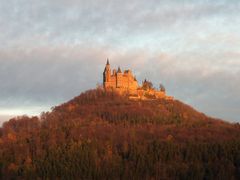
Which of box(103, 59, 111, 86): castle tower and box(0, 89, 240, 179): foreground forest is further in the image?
box(103, 59, 111, 86): castle tower

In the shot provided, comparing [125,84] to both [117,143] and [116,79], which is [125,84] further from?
[117,143]

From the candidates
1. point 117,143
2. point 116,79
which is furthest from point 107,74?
point 117,143

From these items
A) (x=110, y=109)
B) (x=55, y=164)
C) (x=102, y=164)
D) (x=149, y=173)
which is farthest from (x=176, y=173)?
(x=110, y=109)

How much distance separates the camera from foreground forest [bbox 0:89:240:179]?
117 metres

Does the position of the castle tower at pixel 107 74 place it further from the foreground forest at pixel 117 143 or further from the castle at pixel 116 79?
the foreground forest at pixel 117 143

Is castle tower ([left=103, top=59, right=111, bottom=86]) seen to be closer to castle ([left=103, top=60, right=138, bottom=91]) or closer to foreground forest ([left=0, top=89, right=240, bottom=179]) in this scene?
castle ([left=103, top=60, right=138, bottom=91])

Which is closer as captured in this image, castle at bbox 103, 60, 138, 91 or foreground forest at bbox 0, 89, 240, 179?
foreground forest at bbox 0, 89, 240, 179

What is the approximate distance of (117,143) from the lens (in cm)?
13962

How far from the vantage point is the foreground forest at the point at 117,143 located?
384 feet

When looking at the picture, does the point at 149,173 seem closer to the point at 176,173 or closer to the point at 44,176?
the point at 176,173

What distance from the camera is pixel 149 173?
11506cm

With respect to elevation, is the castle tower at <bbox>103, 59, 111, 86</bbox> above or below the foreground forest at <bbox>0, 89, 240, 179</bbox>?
above

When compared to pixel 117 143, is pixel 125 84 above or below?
above

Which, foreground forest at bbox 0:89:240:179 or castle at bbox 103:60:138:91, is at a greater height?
castle at bbox 103:60:138:91
